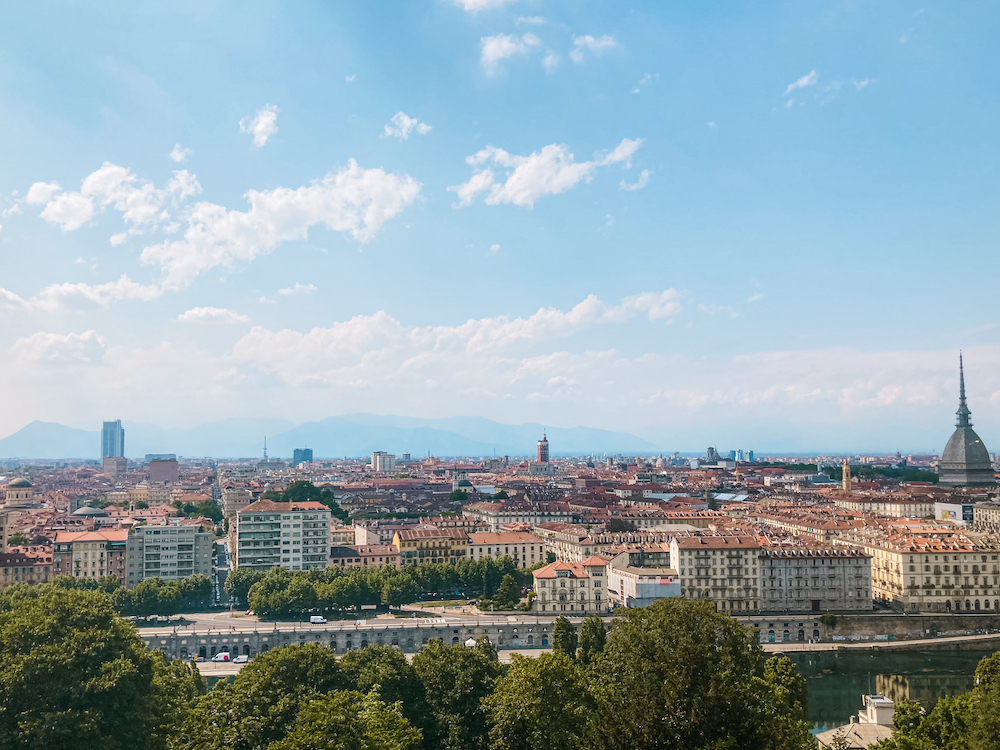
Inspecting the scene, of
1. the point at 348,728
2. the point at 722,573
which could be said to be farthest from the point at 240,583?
the point at 348,728

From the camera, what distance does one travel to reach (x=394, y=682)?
32844 mm

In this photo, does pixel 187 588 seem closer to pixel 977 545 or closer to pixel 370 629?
pixel 370 629

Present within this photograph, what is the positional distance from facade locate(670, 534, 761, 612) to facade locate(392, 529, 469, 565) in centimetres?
2573

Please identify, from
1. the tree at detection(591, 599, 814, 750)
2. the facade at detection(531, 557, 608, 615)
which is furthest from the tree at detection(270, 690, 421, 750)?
the facade at detection(531, 557, 608, 615)

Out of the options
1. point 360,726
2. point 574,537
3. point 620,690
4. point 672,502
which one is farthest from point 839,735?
point 672,502

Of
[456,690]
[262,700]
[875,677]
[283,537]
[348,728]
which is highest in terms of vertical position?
[348,728]

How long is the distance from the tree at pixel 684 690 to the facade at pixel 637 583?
35.9 metres

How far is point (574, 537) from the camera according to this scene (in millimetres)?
86562

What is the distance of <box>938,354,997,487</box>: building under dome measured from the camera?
15025 cm

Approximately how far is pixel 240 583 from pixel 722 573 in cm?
4035

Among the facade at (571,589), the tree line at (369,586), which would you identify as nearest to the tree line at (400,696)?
the tree line at (369,586)

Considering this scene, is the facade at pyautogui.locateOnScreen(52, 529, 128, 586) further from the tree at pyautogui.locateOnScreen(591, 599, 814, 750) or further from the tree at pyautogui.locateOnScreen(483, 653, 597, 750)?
the tree at pyautogui.locateOnScreen(591, 599, 814, 750)

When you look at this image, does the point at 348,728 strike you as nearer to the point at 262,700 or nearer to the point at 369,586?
the point at 262,700

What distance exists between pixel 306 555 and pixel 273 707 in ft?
183
